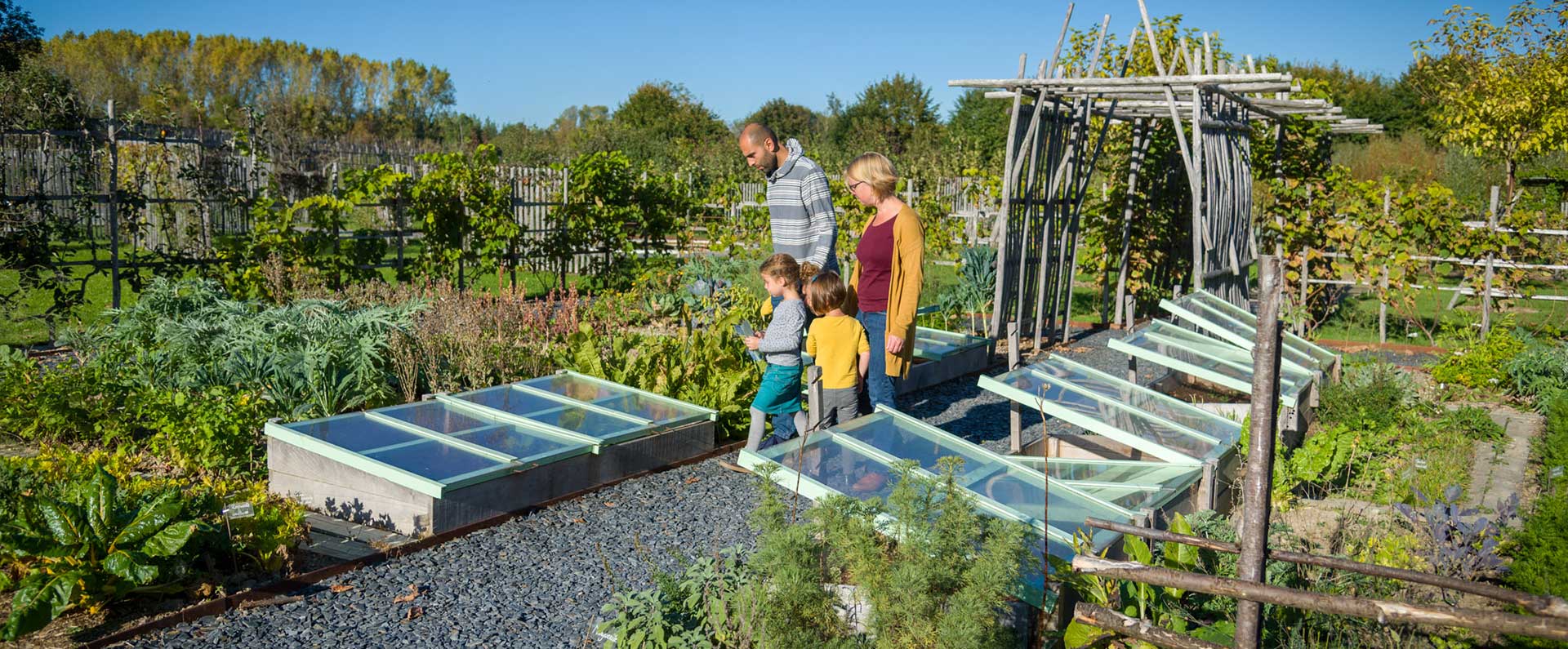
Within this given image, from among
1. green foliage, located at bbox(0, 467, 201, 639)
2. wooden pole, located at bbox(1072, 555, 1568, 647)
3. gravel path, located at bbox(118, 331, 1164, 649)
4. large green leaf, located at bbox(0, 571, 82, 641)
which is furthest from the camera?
gravel path, located at bbox(118, 331, 1164, 649)

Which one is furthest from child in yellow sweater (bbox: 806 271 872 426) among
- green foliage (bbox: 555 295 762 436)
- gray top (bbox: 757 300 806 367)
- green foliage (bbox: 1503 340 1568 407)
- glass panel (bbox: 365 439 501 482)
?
green foliage (bbox: 1503 340 1568 407)

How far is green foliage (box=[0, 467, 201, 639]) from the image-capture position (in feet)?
10.5

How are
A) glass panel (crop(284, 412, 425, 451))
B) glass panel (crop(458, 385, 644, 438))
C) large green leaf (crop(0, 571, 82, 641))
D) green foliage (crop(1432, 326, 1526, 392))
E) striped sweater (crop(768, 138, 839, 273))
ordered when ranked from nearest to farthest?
large green leaf (crop(0, 571, 82, 641))
glass panel (crop(284, 412, 425, 451))
glass panel (crop(458, 385, 644, 438))
striped sweater (crop(768, 138, 839, 273))
green foliage (crop(1432, 326, 1526, 392))

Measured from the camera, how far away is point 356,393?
18.4 ft

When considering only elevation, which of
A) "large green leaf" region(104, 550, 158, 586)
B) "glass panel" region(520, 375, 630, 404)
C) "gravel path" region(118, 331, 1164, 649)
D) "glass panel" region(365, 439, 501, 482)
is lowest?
"gravel path" region(118, 331, 1164, 649)

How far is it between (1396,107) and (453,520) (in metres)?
38.7

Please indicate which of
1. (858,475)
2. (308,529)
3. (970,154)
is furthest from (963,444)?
(970,154)

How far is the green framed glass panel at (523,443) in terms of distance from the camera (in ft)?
15.4

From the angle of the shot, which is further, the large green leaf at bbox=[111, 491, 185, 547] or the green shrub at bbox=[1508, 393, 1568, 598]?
the green shrub at bbox=[1508, 393, 1568, 598]

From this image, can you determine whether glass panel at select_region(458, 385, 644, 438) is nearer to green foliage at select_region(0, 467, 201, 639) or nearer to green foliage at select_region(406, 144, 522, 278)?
green foliage at select_region(0, 467, 201, 639)

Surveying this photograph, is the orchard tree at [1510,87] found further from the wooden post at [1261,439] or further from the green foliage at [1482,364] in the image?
the wooden post at [1261,439]

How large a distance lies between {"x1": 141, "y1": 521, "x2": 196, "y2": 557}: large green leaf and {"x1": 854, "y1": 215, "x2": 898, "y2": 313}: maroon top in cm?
326

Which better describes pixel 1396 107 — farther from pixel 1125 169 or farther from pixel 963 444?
pixel 963 444

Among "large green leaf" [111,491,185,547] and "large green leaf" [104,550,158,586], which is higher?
"large green leaf" [111,491,185,547]
